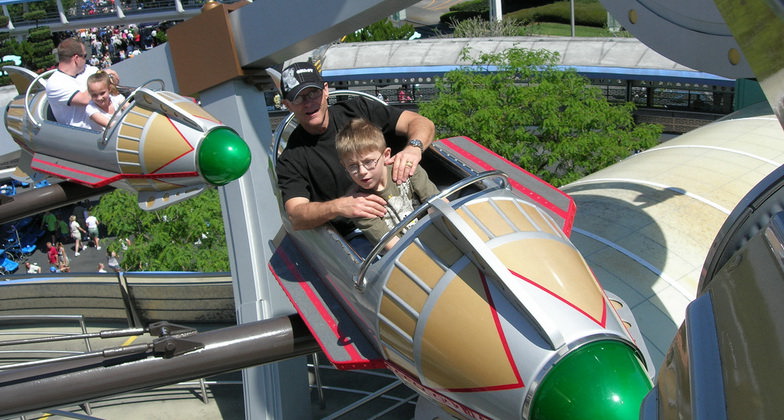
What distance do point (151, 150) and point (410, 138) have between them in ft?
10.2

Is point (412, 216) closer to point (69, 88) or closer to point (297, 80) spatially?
point (297, 80)

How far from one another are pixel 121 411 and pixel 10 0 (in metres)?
34.4

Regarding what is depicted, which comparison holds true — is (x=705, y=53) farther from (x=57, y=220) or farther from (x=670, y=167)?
(x=57, y=220)

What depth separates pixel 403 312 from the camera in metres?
3.34

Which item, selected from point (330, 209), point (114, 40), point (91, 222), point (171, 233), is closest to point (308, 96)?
point (330, 209)

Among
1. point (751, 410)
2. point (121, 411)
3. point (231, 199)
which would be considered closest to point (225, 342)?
point (751, 410)

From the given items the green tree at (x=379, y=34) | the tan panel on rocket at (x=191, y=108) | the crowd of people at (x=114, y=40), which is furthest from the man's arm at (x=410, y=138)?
the crowd of people at (x=114, y=40)

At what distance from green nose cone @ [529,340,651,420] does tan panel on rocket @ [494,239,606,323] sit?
0.21 meters

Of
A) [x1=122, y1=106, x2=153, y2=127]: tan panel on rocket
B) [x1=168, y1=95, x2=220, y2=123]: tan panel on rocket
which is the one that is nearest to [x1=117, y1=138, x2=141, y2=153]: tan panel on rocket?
[x1=122, y1=106, x2=153, y2=127]: tan panel on rocket

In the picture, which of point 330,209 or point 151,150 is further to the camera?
point 151,150

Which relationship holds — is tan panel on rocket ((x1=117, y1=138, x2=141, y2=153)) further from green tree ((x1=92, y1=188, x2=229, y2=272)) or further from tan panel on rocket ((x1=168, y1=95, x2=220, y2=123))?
green tree ((x1=92, y1=188, x2=229, y2=272))

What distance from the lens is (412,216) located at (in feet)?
11.2

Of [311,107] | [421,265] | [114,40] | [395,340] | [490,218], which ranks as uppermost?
[311,107]

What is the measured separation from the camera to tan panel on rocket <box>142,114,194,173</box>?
657 cm
